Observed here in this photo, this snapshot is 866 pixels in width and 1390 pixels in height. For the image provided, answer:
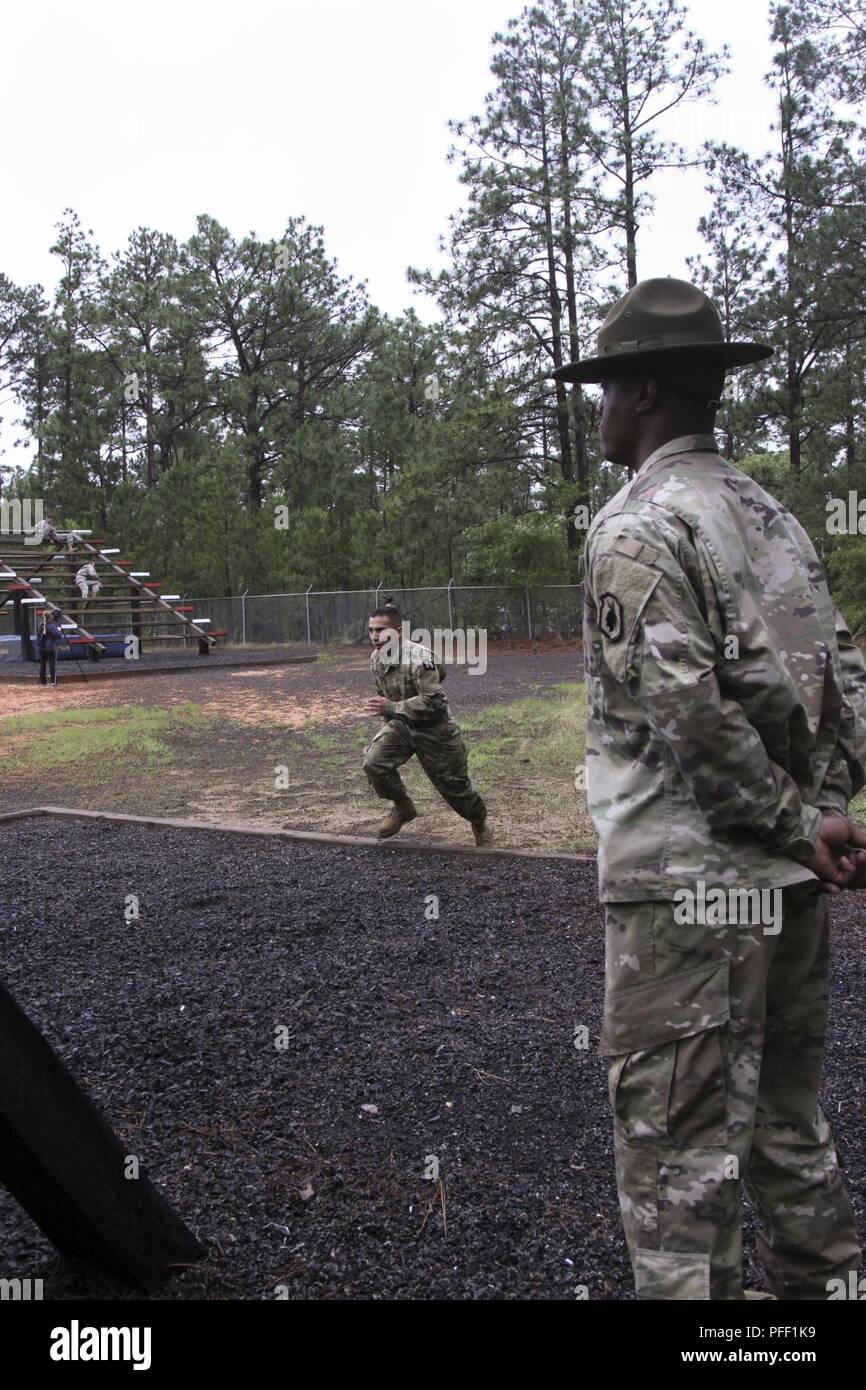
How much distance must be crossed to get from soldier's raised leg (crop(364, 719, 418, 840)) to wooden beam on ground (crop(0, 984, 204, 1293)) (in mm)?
4690

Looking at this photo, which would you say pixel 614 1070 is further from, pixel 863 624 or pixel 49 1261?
pixel 863 624

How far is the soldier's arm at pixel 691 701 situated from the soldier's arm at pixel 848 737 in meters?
0.21

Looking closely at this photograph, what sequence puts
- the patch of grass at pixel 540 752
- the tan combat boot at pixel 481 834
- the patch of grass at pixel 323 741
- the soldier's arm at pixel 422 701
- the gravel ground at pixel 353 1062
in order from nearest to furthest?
the gravel ground at pixel 353 1062
the soldier's arm at pixel 422 701
the tan combat boot at pixel 481 834
the patch of grass at pixel 540 752
the patch of grass at pixel 323 741

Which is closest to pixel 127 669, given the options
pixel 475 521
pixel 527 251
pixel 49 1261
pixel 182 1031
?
pixel 475 521

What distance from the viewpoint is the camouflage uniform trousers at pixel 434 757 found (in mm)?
7230

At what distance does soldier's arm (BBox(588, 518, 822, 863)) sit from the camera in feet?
6.70

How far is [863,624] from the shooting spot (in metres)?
20.2

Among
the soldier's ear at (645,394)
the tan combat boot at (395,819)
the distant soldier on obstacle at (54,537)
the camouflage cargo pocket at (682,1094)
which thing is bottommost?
the tan combat boot at (395,819)

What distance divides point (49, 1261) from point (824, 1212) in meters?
1.84

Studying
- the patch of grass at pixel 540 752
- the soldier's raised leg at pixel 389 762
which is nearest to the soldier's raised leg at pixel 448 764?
the soldier's raised leg at pixel 389 762

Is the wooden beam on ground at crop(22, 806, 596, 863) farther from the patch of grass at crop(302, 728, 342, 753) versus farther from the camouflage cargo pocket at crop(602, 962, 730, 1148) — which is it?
the camouflage cargo pocket at crop(602, 962, 730, 1148)

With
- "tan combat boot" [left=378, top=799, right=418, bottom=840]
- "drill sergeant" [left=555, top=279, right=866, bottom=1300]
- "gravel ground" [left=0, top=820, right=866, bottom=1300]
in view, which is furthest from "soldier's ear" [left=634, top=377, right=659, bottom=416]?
"tan combat boot" [left=378, top=799, right=418, bottom=840]

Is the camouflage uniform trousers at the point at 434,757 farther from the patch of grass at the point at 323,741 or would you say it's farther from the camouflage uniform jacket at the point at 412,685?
the patch of grass at the point at 323,741

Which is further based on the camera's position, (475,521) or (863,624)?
(475,521)
